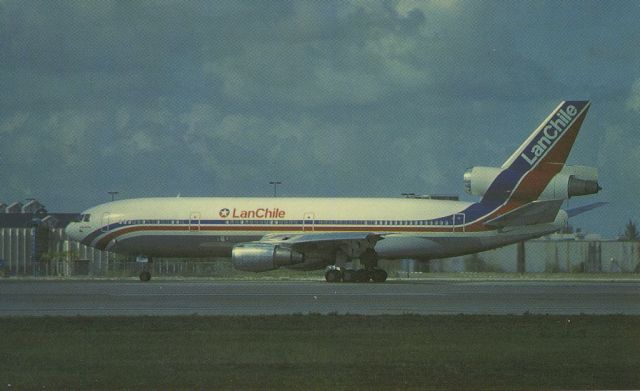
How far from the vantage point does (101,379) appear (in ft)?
50.6

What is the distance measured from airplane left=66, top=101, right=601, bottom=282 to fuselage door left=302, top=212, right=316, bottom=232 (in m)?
0.05

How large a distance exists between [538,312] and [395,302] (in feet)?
19.7

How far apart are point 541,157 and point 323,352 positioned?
35.8 meters

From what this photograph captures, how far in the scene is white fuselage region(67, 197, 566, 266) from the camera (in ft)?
175

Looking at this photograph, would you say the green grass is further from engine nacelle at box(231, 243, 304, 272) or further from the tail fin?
the tail fin

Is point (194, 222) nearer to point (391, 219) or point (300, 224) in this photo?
point (300, 224)

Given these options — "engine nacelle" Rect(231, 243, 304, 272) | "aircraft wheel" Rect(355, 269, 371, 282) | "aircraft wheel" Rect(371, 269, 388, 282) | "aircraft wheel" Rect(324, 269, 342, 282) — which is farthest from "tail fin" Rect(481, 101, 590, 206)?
"engine nacelle" Rect(231, 243, 304, 272)

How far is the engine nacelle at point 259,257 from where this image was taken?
165 feet

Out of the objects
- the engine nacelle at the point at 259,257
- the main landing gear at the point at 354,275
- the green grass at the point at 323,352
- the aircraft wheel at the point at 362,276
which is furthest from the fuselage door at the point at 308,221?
the green grass at the point at 323,352

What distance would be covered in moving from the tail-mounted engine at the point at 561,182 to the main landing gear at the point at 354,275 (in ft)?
20.3

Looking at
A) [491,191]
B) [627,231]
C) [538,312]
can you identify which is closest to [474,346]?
[538,312]

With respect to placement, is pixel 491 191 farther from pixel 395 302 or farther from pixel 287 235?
pixel 395 302

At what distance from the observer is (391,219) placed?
176 feet

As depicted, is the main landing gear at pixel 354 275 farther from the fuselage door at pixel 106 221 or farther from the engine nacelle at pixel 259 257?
the fuselage door at pixel 106 221
